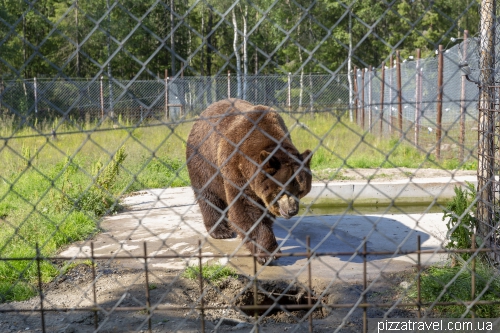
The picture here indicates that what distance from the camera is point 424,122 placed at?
46.7 feet

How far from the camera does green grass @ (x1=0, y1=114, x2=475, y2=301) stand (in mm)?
5035

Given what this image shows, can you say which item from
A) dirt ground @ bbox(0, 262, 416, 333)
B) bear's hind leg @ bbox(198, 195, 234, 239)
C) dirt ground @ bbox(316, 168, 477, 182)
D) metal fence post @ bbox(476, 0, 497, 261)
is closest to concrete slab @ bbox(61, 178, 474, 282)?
bear's hind leg @ bbox(198, 195, 234, 239)

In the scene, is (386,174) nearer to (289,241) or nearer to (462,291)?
(289,241)

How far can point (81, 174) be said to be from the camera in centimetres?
993

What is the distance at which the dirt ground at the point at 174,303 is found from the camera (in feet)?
11.7

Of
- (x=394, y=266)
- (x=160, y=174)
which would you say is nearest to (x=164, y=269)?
(x=394, y=266)

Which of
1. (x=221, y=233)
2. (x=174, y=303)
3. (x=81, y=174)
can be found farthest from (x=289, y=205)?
(x=81, y=174)

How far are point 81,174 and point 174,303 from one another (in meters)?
6.32

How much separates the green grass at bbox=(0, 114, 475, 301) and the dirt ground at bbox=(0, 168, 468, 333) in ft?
0.96

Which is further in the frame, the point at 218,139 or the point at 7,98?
the point at 7,98

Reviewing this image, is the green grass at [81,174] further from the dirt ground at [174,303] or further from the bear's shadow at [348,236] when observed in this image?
the bear's shadow at [348,236]

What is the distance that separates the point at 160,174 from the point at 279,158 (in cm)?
600

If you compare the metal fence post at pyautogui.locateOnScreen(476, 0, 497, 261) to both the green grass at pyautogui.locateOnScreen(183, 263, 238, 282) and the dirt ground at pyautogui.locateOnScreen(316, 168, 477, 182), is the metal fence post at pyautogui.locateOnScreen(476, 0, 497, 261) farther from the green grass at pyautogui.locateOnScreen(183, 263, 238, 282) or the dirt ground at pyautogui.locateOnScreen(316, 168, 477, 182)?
the dirt ground at pyautogui.locateOnScreen(316, 168, 477, 182)

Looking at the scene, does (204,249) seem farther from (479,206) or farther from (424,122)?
(424,122)
